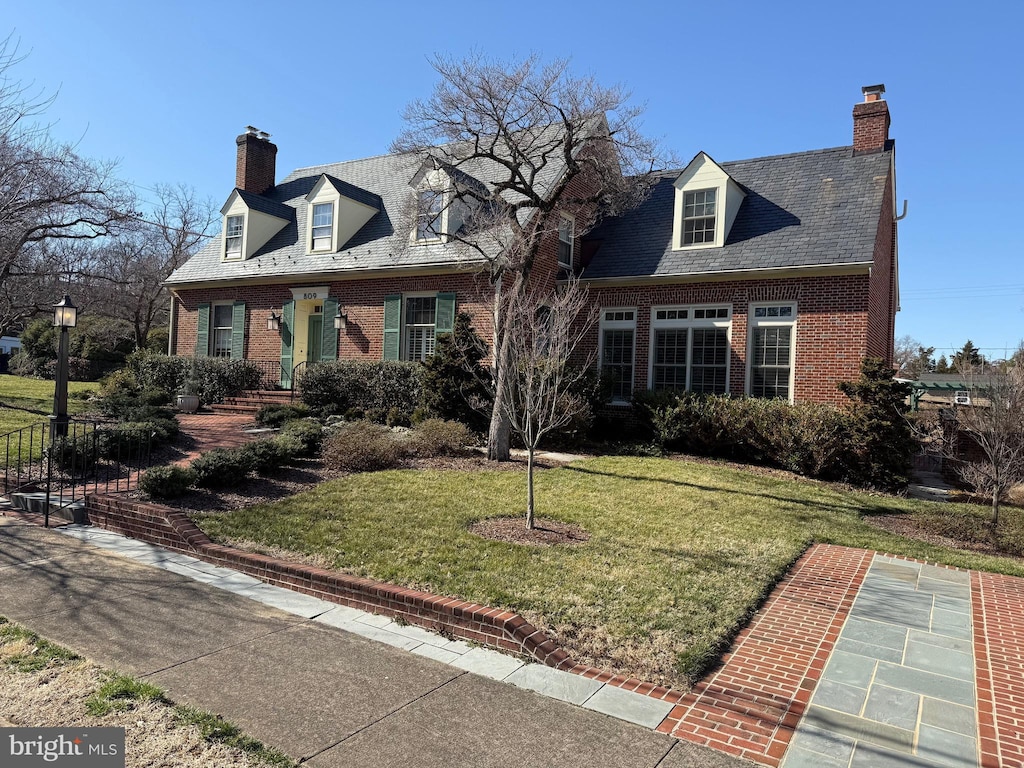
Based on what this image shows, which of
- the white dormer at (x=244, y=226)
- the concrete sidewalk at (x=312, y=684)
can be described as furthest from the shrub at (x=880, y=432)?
the white dormer at (x=244, y=226)

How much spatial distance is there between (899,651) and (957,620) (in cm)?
108

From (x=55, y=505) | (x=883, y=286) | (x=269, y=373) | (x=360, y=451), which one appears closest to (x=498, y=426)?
(x=360, y=451)

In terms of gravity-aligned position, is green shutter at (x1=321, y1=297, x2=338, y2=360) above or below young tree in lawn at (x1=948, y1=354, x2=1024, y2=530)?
above

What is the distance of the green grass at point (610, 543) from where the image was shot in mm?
4730

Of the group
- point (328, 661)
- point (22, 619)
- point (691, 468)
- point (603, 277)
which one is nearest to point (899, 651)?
point (328, 661)

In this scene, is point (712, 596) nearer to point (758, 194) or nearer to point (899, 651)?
point (899, 651)

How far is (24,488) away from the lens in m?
8.67

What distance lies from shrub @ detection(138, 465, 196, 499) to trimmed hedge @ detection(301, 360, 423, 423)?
652 cm

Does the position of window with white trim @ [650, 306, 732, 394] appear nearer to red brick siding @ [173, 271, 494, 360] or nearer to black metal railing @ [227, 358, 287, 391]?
red brick siding @ [173, 271, 494, 360]

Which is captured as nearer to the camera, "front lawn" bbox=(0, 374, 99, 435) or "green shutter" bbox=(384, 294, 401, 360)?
"front lawn" bbox=(0, 374, 99, 435)

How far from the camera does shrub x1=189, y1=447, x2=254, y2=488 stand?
841 cm

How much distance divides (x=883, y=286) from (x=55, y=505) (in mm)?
17458

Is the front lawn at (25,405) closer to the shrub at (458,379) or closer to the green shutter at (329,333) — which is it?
the green shutter at (329,333)

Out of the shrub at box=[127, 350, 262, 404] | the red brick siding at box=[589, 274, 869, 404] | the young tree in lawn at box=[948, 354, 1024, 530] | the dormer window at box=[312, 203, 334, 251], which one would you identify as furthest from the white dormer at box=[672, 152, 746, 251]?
the shrub at box=[127, 350, 262, 404]
